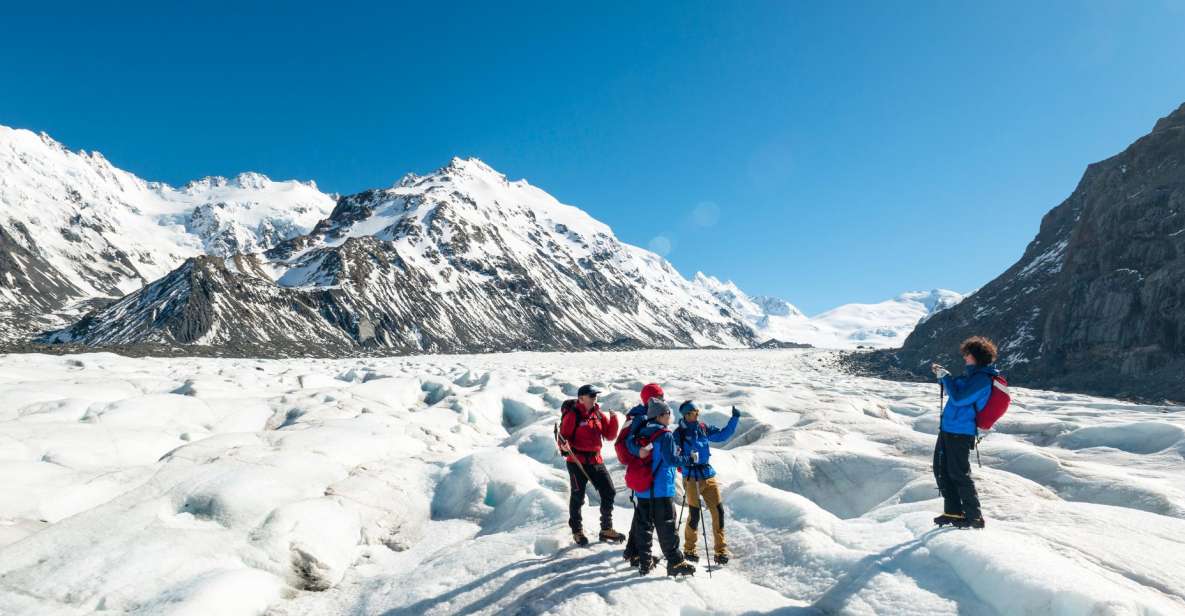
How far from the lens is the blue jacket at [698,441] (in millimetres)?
7727

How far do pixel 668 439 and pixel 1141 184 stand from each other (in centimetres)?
6891

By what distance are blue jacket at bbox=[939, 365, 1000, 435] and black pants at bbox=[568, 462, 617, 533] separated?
4943 mm

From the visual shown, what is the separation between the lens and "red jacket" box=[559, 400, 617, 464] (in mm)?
9062

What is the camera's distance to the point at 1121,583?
215 inches

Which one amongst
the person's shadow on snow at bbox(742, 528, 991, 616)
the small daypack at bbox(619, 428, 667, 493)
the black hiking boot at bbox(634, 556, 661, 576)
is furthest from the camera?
the small daypack at bbox(619, 428, 667, 493)

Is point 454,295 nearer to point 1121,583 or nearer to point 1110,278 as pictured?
point 1110,278

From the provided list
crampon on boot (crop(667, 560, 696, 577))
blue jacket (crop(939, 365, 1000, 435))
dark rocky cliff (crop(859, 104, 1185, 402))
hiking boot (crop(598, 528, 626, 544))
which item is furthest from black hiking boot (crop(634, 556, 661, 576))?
dark rocky cliff (crop(859, 104, 1185, 402))

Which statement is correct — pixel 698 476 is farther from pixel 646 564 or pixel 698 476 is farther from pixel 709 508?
pixel 646 564

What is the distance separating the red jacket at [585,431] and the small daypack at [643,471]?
4.85ft

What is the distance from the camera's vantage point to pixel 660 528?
732 centimetres

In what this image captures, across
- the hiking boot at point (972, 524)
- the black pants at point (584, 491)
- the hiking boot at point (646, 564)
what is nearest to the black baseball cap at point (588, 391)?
the black pants at point (584, 491)

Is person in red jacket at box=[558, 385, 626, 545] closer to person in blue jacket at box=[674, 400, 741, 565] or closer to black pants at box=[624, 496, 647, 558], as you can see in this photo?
black pants at box=[624, 496, 647, 558]

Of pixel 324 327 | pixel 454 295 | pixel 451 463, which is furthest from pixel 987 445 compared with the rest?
pixel 454 295

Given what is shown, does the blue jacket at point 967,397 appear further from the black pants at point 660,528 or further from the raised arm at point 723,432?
the black pants at point 660,528
